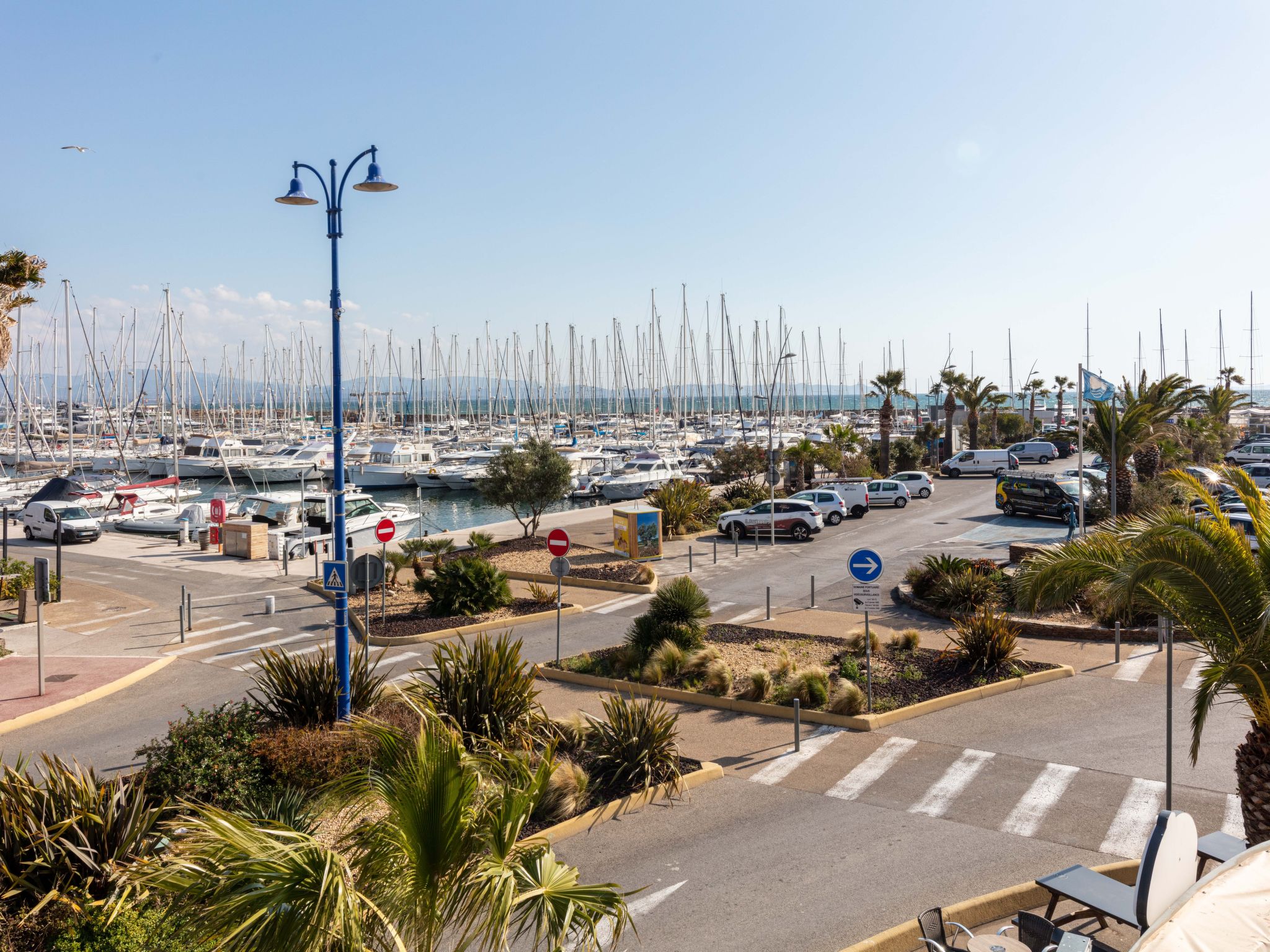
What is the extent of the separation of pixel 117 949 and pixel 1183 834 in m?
6.86

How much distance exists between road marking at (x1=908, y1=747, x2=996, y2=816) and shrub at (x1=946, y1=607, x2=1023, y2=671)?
12.2 feet

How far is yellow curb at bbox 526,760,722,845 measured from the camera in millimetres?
9727

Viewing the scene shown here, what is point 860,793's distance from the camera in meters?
10.9

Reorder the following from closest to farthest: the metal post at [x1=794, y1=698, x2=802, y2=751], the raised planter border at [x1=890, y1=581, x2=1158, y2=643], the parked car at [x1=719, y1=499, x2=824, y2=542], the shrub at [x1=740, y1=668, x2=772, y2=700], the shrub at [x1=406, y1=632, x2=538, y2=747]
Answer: the shrub at [x1=406, y1=632, x2=538, y2=747] < the metal post at [x1=794, y1=698, x2=802, y2=751] < the shrub at [x1=740, y1=668, x2=772, y2=700] < the raised planter border at [x1=890, y1=581, x2=1158, y2=643] < the parked car at [x1=719, y1=499, x2=824, y2=542]

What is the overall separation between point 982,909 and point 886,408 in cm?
4672

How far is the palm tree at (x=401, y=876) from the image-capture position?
4.42m

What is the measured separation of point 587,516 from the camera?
39406 mm

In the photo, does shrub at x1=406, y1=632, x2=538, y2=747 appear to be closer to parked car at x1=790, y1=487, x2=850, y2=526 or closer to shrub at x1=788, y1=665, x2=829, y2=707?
shrub at x1=788, y1=665, x2=829, y2=707

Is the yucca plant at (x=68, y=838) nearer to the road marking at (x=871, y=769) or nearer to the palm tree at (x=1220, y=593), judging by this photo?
the road marking at (x=871, y=769)

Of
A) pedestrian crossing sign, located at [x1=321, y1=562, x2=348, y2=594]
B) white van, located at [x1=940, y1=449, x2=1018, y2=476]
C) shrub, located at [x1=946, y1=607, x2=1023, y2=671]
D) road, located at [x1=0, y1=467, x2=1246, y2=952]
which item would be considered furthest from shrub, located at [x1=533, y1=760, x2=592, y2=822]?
white van, located at [x1=940, y1=449, x2=1018, y2=476]

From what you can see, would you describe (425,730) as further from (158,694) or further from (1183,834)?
(158,694)

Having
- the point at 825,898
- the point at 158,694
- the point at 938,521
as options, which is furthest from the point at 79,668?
the point at 938,521

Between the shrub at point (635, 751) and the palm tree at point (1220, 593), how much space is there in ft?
17.1

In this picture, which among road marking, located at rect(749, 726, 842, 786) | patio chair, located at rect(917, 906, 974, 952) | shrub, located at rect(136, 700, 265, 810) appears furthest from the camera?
road marking, located at rect(749, 726, 842, 786)
